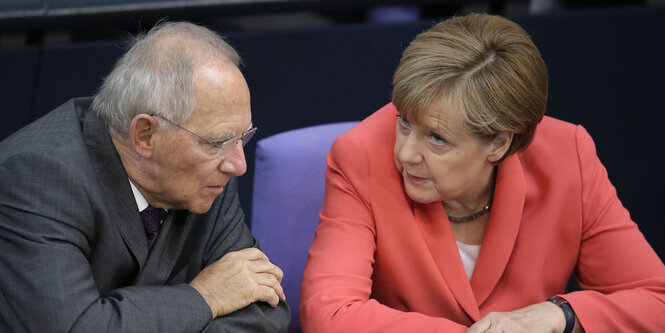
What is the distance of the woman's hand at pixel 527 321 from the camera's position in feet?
6.31

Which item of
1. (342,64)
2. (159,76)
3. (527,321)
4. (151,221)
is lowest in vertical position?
(527,321)

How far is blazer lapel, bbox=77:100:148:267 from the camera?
1.92 meters

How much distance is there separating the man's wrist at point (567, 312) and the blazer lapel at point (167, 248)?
92cm

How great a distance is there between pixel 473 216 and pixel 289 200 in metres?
0.54

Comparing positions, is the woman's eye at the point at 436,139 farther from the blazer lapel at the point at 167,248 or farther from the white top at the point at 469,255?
the blazer lapel at the point at 167,248

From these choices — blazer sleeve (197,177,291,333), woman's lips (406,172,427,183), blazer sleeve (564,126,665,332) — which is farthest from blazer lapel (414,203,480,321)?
blazer sleeve (197,177,291,333)

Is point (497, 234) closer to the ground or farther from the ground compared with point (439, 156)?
closer to the ground

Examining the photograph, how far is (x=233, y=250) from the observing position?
2.15 m

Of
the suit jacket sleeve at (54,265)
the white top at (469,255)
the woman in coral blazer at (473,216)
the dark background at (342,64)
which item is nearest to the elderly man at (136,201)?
the suit jacket sleeve at (54,265)

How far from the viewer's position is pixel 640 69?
2.97 meters

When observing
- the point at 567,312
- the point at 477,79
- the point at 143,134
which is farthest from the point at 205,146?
the point at 567,312

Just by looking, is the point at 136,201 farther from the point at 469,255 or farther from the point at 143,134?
the point at 469,255

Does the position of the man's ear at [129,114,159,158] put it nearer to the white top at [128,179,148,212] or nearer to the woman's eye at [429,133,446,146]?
the white top at [128,179,148,212]

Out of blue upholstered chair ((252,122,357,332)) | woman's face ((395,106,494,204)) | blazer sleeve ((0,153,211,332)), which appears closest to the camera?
blazer sleeve ((0,153,211,332))
